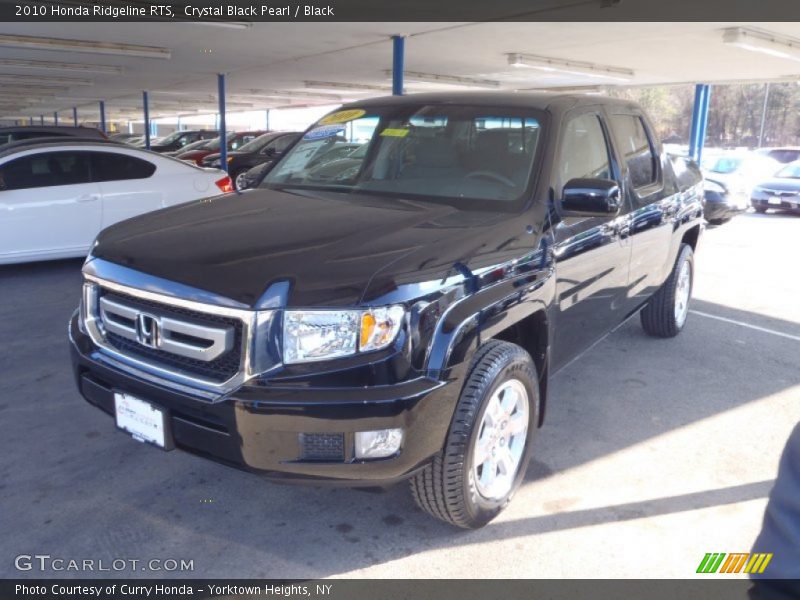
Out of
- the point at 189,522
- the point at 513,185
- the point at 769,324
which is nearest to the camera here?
the point at 189,522

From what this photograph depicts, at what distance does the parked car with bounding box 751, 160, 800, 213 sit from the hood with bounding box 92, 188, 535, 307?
1429 centimetres

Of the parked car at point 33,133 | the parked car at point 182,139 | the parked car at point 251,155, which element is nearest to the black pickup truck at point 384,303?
the parked car at point 33,133

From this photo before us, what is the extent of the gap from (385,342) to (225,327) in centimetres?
59

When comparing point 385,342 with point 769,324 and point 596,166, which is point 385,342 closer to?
point 596,166

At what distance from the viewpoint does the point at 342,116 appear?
4.32m

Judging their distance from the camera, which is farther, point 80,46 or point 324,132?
point 80,46

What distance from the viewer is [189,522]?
307 cm

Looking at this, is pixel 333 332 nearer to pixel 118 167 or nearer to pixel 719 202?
pixel 118 167

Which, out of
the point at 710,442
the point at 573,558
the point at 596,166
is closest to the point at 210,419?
the point at 573,558

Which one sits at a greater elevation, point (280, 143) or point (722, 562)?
point (280, 143)

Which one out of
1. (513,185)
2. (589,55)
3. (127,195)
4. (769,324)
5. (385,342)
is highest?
(589,55)

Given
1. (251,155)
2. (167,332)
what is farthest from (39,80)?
(167,332)

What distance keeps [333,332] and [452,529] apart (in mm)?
1169

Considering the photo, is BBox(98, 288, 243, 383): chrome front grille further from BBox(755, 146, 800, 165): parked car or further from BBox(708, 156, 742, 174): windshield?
BBox(755, 146, 800, 165): parked car
